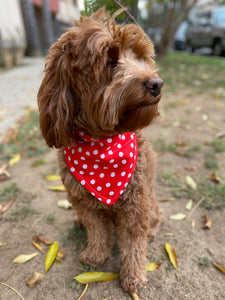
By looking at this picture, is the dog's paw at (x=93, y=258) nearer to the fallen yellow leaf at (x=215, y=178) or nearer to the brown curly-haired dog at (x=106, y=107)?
the brown curly-haired dog at (x=106, y=107)

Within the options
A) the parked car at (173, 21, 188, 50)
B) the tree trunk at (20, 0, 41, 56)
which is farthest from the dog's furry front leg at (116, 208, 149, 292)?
the parked car at (173, 21, 188, 50)

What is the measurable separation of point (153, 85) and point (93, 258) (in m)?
1.41

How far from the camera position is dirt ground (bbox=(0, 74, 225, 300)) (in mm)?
1750

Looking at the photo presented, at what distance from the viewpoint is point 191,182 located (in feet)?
9.16

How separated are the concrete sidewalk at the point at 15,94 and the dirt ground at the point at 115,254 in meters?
1.66

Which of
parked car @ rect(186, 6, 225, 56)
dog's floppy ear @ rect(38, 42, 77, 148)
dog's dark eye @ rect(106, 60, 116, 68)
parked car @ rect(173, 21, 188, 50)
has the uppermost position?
dog's dark eye @ rect(106, 60, 116, 68)

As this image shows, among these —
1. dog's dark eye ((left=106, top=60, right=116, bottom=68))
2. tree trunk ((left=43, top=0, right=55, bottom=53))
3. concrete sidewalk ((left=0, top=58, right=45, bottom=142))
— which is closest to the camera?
dog's dark eye ((left=106, top=60, right=116, bottom=68))

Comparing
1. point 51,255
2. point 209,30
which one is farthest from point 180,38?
point 51,255

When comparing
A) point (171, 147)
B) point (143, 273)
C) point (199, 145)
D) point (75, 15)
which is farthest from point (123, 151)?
point (75, 15)

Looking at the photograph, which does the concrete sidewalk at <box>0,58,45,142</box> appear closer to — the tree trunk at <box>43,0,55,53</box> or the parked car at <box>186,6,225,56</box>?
the tree trunk at <box>43,0,55,53</box>

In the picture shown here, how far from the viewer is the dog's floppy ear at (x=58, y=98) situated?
4.74 feet

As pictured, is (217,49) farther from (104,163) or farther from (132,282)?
(132,282)

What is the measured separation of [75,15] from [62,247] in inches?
960

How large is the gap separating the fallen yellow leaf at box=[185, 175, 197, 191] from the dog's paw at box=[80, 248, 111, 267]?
50.2 inches
